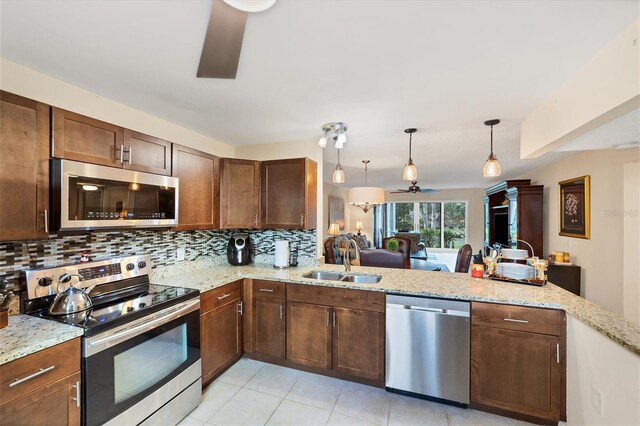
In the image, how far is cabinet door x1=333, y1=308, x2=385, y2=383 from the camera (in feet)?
7.18

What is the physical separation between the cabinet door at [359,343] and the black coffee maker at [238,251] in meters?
1.28

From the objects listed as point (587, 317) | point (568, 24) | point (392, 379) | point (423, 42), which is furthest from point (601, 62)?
point (392, 379)

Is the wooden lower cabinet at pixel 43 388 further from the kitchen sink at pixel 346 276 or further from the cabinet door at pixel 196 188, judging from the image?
the kitchen sink at pixel 346 276

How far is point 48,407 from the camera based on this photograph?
1.22m

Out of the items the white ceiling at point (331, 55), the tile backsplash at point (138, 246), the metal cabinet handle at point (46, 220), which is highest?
the white ceiling at point (331, 55)

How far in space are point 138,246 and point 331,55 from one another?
82.8 inches

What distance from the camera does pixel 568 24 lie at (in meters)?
1.24

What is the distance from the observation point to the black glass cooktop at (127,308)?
142cm

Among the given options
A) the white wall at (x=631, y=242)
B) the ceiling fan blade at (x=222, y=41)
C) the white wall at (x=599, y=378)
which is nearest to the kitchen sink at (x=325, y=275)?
the white wall at (x=599, y=378)

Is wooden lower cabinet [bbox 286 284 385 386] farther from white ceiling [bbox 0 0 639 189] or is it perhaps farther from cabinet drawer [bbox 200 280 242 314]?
white ceiling [bbox 0 0 639 189]

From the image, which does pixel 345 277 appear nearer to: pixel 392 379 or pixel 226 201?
pixel 392 379

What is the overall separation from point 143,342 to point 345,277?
166 centimetres

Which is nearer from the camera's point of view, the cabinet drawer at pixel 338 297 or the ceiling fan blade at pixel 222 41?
the ceiling fan blade at pixel 222 41

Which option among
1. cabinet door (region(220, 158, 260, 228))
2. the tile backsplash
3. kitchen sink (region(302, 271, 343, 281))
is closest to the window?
the tile backsplash
